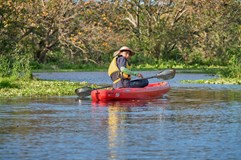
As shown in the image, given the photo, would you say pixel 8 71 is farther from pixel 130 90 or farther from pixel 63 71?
pixel 63 71

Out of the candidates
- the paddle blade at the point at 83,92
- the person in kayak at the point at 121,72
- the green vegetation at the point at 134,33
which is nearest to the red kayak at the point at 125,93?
the person in kayak at the point at 121,72

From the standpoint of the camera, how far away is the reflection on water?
12867mm

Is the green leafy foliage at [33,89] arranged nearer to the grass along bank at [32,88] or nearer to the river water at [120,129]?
the grass along bank at [32,88]

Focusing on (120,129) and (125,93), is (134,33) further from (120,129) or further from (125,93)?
(120,129)

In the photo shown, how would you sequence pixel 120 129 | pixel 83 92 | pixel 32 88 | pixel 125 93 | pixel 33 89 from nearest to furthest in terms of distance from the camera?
pixel 120 129 < pixel 125 93 < pixel 83 92 < pixel 33 89 < pixel 32 88

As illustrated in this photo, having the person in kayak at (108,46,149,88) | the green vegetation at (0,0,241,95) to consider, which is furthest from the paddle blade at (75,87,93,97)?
the green vegetation at (0,0,241,95)

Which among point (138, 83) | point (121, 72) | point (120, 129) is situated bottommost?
point (120, 129)

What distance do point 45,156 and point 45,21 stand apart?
35363 mm

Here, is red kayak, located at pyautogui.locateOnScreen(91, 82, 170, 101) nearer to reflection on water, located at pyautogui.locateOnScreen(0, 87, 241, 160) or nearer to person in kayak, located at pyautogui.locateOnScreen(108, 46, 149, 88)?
reflection on water, located at pyautogui.locateOnScreen(0, 87, 241, 160)

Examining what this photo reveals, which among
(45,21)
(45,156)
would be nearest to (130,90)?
(45,156)

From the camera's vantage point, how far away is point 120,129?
632 inches

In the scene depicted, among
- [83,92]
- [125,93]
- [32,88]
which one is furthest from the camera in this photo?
[32,88]

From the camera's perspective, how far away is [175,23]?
2427 inches

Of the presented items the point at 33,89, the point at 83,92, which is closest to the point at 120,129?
the point at 83,92
